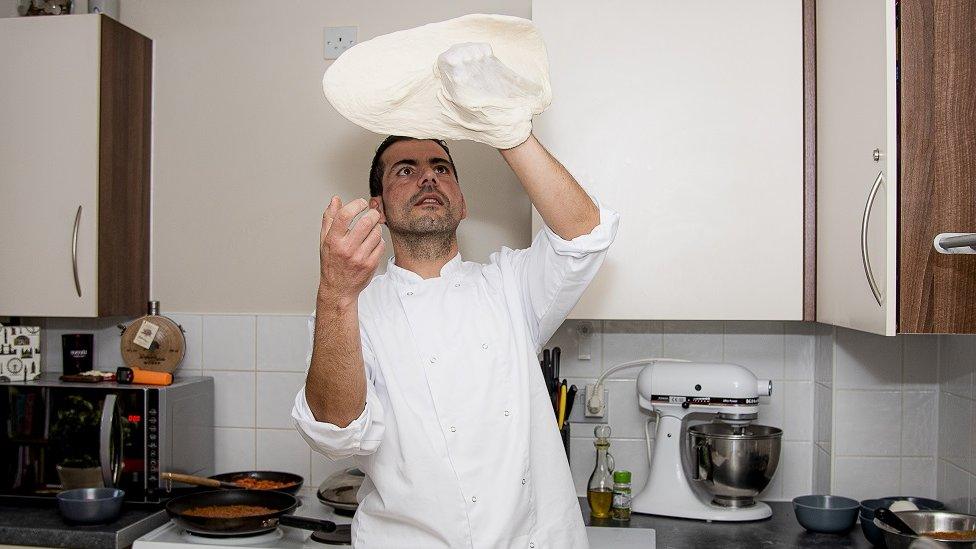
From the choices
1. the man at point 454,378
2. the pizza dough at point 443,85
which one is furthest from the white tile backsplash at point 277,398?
the pizza dough at point 443,85

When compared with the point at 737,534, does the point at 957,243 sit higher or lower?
higher

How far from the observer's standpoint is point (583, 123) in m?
1.99

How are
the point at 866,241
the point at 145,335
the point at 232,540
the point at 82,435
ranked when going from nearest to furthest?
the point at 866,241
the point at 232,540
the point at 82,435
the point at 145,335

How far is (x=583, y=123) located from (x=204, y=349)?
130 cm

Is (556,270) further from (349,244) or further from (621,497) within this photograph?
(621,497)

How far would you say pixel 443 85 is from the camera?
1454 millimetres

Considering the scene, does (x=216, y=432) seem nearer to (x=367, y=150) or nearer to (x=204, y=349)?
(x=204, y=349)

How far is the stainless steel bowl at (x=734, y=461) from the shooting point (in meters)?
2.01

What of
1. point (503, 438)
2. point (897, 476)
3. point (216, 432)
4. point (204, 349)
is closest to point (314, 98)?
point (204, 349)

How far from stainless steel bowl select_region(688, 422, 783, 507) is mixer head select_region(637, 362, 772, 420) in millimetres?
60

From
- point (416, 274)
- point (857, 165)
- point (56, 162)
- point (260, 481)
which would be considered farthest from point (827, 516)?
point (56, 162)

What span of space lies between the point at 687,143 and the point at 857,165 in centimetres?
40

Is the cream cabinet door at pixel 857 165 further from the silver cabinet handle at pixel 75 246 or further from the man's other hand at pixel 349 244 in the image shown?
the silver cabinet handle at pixel 75 246

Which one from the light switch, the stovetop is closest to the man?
the stovetop
